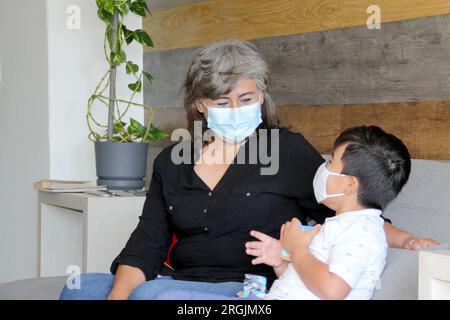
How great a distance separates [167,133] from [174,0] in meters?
0.55

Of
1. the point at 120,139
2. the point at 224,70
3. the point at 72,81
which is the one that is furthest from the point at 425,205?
the point at 72,81

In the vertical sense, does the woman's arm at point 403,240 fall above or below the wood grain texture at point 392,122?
below

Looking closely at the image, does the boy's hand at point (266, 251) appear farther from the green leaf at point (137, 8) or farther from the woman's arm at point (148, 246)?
the green leaf at point (137, 8)

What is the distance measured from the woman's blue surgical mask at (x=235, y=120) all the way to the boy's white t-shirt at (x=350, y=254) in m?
0.43

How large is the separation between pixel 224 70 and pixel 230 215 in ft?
1.20

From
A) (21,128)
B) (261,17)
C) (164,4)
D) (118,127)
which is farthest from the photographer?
(21,128)

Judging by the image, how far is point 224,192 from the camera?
1.90 metres

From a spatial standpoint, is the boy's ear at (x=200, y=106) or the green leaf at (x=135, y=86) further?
the green leaf at (x=135, y=86)

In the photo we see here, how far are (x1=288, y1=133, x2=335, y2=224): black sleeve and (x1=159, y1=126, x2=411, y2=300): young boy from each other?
20 cm

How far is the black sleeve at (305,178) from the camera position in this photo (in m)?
1.88

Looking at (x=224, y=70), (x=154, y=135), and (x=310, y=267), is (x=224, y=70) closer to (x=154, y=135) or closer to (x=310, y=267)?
(x=310, y=267)

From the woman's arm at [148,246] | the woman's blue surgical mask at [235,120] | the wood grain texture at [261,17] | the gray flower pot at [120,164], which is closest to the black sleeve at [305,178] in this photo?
the woman's blue surgical mask at [235,120]

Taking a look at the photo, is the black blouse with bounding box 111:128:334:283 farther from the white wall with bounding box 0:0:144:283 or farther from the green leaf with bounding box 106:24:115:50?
the white wall with bounding box 0:0:144:283
